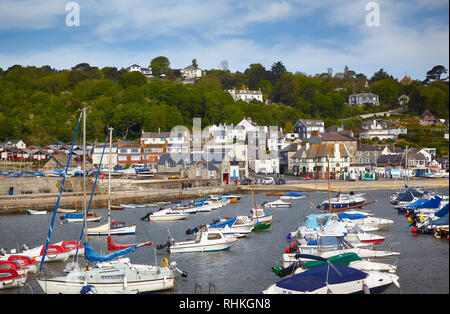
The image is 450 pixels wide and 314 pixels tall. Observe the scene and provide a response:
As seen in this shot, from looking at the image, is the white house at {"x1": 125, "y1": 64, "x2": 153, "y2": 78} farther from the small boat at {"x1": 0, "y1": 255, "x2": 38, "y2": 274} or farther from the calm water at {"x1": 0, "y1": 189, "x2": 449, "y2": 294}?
the small boat at {"x1": 0, "y1": 255, "x2": 38, "y2": 274}

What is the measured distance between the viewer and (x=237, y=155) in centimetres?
7319

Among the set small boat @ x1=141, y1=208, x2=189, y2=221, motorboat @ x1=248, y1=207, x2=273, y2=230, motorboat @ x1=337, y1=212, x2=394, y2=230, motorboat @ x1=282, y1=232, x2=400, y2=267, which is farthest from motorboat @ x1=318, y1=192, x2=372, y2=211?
motorboat @ x1=282, y1=232, x2=400, y2=267

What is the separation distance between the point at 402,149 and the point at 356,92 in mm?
57108

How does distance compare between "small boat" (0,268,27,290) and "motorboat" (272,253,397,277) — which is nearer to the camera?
"motorboat" (272,253,397,277)

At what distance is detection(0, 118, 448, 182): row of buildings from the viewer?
70.9 m

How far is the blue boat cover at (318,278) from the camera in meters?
16.3

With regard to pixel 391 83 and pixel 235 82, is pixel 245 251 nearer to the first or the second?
pixel 391 83

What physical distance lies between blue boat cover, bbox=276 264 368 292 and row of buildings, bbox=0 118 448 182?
49.7 m

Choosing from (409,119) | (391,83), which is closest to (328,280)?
(409,119)

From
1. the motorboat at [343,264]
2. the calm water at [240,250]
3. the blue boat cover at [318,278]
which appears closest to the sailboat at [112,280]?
the calm water at [240,250]

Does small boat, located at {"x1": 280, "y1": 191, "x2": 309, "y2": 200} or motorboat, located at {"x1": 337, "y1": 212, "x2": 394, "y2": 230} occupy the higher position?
motorboat, located at {"x1": 337, "y1": 212, "x2": 394, "y2": 230}

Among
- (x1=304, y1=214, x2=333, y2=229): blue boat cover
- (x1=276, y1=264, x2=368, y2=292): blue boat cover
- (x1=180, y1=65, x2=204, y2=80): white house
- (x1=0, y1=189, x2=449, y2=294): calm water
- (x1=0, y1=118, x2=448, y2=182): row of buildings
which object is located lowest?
(x1=0, y1=189, x2=449, y2=294): calm water

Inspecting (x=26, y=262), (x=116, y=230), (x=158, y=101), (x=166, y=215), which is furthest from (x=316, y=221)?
(x=158, y=101)

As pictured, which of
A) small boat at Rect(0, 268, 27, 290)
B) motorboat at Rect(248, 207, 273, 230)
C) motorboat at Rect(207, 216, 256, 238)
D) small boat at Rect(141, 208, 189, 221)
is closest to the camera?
small boat at Rect(0, 268, 27, 290)
